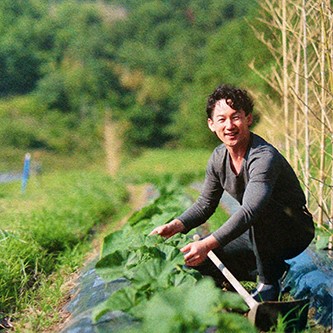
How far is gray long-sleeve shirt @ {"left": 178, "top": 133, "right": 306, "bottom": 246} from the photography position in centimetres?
265

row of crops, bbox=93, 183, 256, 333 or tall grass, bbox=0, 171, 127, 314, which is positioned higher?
row of crops, bbox=93, 183, 256, 333

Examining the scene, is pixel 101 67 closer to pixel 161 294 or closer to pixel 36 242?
pixel 36 242

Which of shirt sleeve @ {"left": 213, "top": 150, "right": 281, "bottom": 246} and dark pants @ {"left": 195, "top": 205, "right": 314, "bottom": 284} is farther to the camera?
dark pants @ {"left": 195, "top": 205, "right": 314, "bottom": 284}

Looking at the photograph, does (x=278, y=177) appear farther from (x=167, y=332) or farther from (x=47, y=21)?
(x=47, y=21)

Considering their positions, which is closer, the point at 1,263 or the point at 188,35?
the point at 1,263

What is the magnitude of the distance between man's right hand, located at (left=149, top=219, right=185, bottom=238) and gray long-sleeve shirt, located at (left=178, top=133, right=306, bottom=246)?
3cm

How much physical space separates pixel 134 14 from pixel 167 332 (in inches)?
1959

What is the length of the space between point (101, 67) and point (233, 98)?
45.2 m

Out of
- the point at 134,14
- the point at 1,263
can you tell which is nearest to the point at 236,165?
the point at 1,263

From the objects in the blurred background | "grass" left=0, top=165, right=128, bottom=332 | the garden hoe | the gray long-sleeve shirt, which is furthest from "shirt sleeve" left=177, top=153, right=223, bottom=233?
the blurred background

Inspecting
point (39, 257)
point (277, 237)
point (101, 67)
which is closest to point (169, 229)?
point (277, 237)

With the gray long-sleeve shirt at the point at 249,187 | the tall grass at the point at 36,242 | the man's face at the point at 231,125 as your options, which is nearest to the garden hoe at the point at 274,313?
the gray long-sleeve shirt at the point at 249,187

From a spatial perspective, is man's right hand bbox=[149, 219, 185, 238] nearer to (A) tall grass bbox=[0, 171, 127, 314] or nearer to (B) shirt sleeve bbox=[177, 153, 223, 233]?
(B) shirt sleeve bbox=[177, 153, 223, 233]

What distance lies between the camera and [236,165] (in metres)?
2.93
